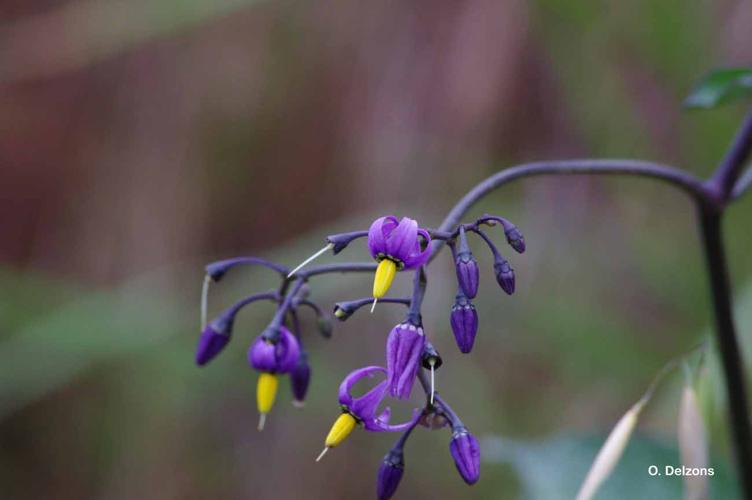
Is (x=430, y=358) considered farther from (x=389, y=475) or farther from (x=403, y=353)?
(x=389, y=475)

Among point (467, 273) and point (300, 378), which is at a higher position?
point (467, 273)

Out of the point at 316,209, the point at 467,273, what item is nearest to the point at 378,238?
the point at 467,273

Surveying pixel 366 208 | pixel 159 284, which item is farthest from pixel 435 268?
pixel 159 284

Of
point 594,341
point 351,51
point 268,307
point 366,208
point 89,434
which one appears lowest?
point 89,434

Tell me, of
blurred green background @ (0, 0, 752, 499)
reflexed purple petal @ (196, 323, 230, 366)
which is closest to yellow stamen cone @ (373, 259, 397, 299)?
reflexed purple petal @ (196, 323, 230, 366)

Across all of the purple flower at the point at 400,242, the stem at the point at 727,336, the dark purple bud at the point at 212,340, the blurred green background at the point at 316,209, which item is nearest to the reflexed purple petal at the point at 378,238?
the purple flower at the point at 400,242

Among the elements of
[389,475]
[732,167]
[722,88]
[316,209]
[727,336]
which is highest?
[316,209]

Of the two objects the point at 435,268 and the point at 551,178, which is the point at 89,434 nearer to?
the point at 435,268
